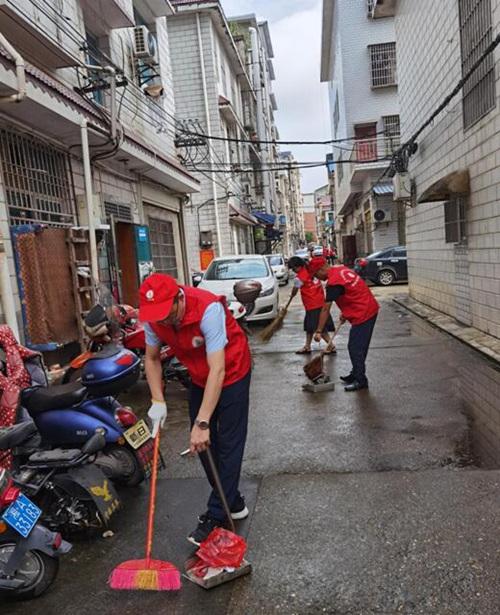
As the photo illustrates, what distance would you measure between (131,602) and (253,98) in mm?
31938

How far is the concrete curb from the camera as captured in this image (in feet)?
22.9

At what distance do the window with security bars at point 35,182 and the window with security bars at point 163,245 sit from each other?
4641mm

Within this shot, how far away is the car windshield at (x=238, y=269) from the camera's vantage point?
11688 mm

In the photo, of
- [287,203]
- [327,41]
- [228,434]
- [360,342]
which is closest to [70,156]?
[360,342]

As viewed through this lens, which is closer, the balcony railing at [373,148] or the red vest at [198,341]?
the red vest at [198,341]

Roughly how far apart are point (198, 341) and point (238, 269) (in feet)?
30.1

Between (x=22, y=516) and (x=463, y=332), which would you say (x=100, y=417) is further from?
(x=463, y=332)

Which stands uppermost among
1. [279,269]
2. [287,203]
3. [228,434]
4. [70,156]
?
[287,203]

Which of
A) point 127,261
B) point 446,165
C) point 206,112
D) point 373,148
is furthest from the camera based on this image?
point 373,148

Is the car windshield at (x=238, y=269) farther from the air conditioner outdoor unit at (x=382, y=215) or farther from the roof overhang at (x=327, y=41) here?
Result: the roof overhang at (x=327, y=41)

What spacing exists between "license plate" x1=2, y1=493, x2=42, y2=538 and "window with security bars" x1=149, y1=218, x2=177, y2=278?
10.5m

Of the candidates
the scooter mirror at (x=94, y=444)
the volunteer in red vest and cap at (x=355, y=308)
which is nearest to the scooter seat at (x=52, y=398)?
the scooter mirror at (x=94, y=444)

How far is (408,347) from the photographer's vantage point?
825cm

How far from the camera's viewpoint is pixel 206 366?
284 cm
